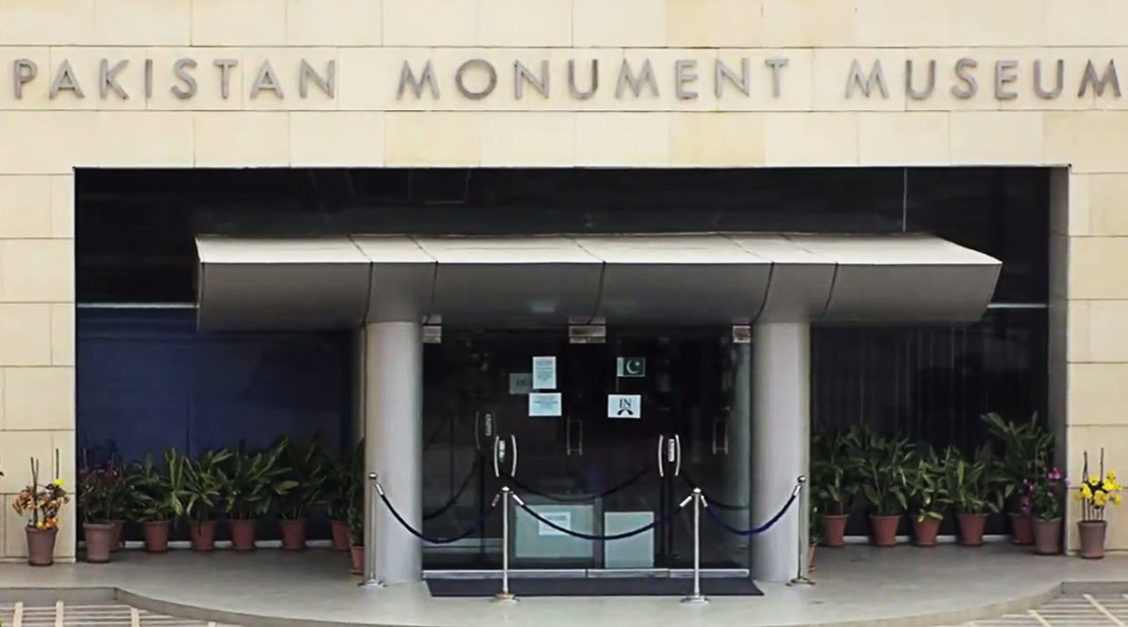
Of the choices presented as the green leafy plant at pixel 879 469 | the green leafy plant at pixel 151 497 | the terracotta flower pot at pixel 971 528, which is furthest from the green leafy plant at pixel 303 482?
the terracotta flower pot at pixel 971 528

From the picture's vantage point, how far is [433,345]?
90.5ft

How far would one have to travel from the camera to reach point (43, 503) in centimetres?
2702

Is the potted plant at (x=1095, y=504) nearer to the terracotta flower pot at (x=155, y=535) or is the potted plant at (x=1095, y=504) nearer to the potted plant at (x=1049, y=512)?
the potted plant at (x=1049, y=512)

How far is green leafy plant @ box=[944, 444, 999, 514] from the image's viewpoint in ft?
96.2

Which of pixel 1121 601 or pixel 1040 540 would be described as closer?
pixel 1121 601

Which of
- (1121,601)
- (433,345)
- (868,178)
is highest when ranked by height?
(868,178)

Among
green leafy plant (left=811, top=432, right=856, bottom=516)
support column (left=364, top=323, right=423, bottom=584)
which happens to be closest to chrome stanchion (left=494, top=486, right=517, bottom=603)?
support column (left=364, top=323, right=423, bottom=584)

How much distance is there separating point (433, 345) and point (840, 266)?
Result: 4.24m

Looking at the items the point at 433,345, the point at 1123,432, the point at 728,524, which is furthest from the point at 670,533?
the point at 1123,432

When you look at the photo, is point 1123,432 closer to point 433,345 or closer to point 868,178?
point 868,178

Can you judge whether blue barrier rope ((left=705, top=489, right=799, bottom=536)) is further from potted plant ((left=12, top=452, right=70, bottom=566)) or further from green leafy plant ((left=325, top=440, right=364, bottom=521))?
potted plant ((left=12, top=452, right=70, bottom=566))

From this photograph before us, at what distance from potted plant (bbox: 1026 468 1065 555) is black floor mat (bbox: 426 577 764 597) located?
3522 mm

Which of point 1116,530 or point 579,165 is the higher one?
point 579,165

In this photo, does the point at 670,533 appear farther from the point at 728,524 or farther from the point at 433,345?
the point at 433,345
